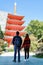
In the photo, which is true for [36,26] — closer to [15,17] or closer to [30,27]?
[30,27]

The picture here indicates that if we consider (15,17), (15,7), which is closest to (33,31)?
(15,17)

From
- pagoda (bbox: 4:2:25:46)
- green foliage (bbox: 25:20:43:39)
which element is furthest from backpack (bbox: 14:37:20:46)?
green foliage (bbox: 25:20:43:39)

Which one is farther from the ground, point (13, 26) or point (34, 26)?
point (34, 26)

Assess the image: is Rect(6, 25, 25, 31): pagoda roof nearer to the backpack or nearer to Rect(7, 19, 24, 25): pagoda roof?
Rect(7, 19, 24, 25): pagoda roof

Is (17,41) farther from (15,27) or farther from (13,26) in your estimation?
(15,27)

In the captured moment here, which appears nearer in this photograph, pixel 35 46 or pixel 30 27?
pixel 35 46


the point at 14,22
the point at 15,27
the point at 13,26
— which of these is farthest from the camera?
the point at 14,22

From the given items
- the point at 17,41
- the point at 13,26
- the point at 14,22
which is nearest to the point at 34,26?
the point at 14,22

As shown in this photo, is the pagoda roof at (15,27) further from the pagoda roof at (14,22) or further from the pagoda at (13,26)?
the pagoda roof at (14,22)

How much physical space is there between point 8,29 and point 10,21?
44.8 inches

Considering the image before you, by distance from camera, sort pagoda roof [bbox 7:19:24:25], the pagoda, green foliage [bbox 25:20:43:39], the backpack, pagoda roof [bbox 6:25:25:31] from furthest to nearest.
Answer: green foliage [bbox 25:20:43:39]
pagoda roof [bbox 7:19:24:25]
pagoda roof [bbox 6:25:25:31]
the pagoda
the backpack

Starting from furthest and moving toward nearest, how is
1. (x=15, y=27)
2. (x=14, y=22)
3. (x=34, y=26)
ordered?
(x=34, y=26) → (x=14, y=22) → (x=15, y=27)

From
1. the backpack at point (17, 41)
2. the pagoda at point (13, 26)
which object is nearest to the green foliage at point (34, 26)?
the pagoda at point (13, 26)

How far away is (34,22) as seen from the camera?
3150 centimetres
